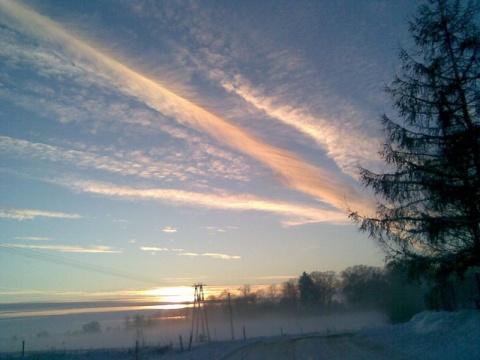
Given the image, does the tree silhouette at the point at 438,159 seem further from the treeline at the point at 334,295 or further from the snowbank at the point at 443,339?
the treeline at the point at 334,295

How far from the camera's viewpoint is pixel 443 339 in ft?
51.9

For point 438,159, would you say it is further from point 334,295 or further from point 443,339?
point 334,295

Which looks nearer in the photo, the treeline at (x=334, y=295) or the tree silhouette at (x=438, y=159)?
the tree silhouette at (x=438, y=159)

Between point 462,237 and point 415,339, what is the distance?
568 cm

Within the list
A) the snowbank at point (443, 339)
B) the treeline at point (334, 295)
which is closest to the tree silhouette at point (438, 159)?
the snowbank at point (443, 339)

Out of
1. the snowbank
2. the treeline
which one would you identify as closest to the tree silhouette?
the snowbank

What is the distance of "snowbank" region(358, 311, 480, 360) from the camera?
13.1 m

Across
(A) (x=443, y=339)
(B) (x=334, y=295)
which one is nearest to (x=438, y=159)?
(A) (x=443, y=339)

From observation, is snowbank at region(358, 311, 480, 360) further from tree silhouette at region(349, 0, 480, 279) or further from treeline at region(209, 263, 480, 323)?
treeline at region(209, 263, 480, 323)

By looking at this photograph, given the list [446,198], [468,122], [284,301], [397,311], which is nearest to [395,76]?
[468,122]

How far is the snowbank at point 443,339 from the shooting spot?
42.9 ft

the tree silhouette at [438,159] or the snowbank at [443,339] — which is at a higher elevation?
the tree silhouette at [438,159]

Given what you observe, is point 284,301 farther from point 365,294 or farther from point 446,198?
point 446,198

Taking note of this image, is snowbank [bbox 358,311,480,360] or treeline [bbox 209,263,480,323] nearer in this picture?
snowbank [bbox 358,311,480,360]
